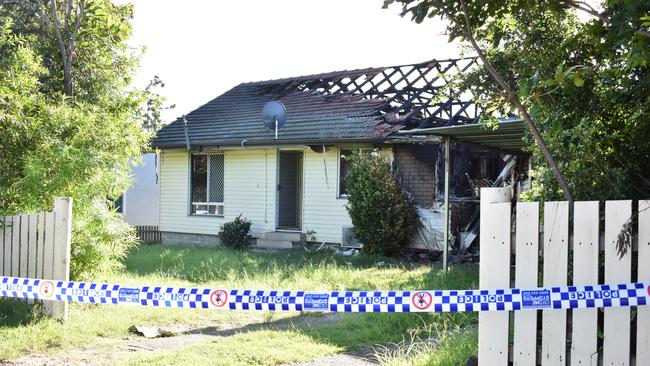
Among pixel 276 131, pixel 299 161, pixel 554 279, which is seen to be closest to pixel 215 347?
pixel 554 279

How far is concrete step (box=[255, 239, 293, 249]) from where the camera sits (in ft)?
57.9

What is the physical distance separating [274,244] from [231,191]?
2.36 m

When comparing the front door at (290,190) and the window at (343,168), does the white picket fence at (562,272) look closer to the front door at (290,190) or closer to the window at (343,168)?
the window at (343,168)

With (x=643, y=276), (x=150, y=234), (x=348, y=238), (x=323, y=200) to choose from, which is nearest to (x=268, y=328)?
(x=643, y=276)

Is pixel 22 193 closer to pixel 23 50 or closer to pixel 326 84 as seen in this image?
pixel 23 50

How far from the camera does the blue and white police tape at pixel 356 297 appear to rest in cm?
422

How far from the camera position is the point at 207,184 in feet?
65.8

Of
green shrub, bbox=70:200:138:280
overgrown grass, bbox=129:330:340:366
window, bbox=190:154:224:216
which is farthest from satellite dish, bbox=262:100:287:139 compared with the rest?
overgrown grass, bbox=129:330:340:366

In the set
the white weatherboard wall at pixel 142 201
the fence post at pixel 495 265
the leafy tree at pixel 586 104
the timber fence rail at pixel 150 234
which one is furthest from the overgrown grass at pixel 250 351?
the white weatherboard wall at pixel 142 201

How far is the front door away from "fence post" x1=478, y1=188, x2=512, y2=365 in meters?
14.1

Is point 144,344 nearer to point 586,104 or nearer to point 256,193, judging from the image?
point 586,104

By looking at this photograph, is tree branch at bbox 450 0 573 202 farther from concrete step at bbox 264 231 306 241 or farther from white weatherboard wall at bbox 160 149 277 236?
white weatherboard wall at bbox 160 149 277 236

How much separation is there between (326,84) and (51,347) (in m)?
14.7

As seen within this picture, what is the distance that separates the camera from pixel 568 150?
4.86 metres
